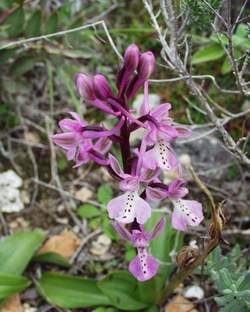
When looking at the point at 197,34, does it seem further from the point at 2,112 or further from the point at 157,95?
the point at 2,112

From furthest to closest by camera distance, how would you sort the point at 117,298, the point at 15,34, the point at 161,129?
the point at 15,34 → the point at 117,298 → the point at 161,129

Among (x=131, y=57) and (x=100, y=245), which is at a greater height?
(x=131, y=57)

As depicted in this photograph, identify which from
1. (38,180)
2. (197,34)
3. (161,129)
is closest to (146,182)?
(161,129)

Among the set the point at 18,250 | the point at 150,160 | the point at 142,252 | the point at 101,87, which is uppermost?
the point at 101,87

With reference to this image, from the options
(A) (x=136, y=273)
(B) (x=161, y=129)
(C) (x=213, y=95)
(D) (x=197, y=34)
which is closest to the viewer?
(B) (x=161, y=129)

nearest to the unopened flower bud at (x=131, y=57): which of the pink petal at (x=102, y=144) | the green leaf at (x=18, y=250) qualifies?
the pink petal at (x=102, y=144)

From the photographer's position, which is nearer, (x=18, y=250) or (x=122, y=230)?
(x=122, y=230)

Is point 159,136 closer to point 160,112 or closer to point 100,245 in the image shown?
point 160,112

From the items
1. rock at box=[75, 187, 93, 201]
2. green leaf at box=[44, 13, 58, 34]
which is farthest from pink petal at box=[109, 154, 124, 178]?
green leaf at box=[44, 13, 58, 34]

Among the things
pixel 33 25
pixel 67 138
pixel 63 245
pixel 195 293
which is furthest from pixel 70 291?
pixel 33 25
